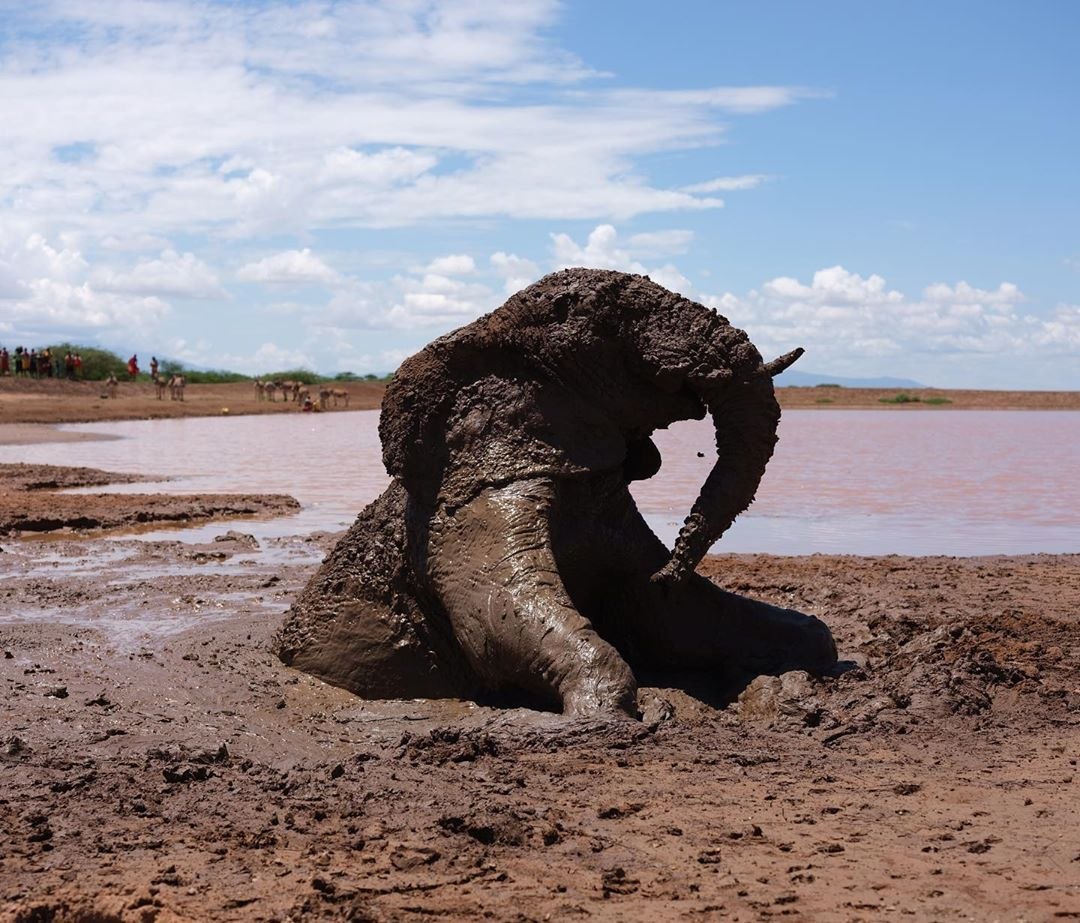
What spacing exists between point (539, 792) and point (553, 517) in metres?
1.60

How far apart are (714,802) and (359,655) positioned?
241 cm

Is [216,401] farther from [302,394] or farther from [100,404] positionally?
[100,404]

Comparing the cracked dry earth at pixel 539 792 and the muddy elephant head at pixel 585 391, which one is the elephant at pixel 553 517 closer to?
the muddy elephant head at pixel 585 391

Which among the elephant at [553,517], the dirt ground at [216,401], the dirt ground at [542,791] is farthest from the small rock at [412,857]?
the dirt ground at [216,401]

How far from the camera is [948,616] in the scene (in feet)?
25.2

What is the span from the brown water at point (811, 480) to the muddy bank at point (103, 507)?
606 mm

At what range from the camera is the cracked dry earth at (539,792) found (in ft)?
11.1

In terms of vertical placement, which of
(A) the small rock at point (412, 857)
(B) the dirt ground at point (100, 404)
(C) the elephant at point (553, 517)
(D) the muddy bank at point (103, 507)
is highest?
(B) the dirt ground at point (100, 404)

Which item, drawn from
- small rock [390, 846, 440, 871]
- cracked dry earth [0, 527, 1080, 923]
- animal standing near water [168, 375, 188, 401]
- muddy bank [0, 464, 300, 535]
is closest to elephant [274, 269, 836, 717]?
cracked dry earth [0, 527, 1080, 923]

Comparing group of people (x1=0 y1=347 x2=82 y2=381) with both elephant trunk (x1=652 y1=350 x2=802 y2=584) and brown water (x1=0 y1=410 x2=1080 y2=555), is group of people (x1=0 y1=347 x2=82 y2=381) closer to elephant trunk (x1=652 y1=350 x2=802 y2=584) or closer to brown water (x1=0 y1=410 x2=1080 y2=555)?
brown water (x1=0 y1=410 x2=1080 y2=555)

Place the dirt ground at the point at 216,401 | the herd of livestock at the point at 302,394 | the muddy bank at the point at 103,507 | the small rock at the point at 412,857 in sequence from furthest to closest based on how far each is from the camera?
the herd of livestock at the point at 302,394
the dirt ground at the point at 216,401
the muddy bank at the point at 103,507
the small rock at the point at 412,857

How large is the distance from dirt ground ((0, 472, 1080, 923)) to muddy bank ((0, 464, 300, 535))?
5.97 meters

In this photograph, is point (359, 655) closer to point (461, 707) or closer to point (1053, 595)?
point (461, 707)

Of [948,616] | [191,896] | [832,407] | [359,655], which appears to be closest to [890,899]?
[191,896]
